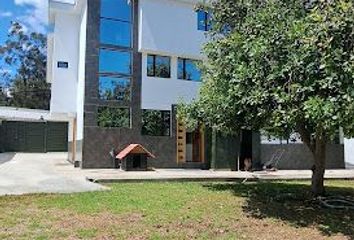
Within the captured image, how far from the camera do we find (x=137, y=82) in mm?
20703

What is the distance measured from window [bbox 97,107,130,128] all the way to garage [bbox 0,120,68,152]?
17.9m

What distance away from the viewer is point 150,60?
21.2 m

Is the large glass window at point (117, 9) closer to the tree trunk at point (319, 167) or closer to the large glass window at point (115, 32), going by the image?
the large glass window at point (115, 32)

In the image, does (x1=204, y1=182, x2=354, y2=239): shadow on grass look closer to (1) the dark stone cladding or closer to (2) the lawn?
(2) the lawn

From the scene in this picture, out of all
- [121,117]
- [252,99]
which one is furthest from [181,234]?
[121,117]

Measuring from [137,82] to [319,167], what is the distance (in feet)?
36.8

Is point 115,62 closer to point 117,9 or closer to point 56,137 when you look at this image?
point 117,9

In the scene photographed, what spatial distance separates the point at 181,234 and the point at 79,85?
15.2 meters

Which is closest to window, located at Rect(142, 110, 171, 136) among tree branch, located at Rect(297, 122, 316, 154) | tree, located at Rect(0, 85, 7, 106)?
tree branch, located at Rect(297, 122, 316, 154)

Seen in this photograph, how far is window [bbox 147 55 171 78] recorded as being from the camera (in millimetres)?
21141

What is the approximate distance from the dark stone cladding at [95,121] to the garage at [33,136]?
17.7 metres

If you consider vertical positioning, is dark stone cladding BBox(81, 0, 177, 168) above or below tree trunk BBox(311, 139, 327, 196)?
above

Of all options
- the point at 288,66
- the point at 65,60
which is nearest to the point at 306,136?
the point at 288,66

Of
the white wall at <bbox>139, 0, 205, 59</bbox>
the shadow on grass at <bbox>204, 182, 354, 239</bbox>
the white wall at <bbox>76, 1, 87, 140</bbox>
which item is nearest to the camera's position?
the shadow on grass at <bbox>204, 182, 354, 239</bbox>
